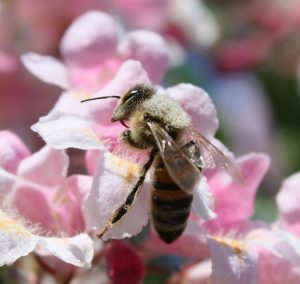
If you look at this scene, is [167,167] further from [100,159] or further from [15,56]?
[15,56]

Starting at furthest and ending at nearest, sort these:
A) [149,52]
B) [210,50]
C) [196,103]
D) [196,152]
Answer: [210,50] → [149,52] → [196,103] → [196,152]

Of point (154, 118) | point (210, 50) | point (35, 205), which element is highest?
point (154, 118)

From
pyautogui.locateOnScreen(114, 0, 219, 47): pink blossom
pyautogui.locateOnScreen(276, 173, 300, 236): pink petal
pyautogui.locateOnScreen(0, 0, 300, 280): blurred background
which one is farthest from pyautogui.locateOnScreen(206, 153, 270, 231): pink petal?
pyautogui.locateOnScreen(114, 0, 219, 47): pink blossom

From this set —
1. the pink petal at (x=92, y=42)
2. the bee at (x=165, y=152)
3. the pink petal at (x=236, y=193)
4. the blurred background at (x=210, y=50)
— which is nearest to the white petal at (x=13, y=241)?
the bee at (x=165, y=152)

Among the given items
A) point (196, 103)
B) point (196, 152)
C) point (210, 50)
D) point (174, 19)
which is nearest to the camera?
point (196, 152)

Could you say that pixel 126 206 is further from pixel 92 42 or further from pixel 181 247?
pixel 92 42

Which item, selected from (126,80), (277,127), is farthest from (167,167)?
(277,127)

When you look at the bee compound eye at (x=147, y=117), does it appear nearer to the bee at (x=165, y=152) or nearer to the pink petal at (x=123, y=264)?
the bee at (x=165, y=152)

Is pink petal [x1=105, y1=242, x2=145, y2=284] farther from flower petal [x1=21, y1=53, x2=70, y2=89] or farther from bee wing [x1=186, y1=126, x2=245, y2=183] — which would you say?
flower petal [x1=21, y1=53, x2=70, y2=89]

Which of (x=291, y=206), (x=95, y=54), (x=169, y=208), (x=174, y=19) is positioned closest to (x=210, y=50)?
(x=174, y=19)
